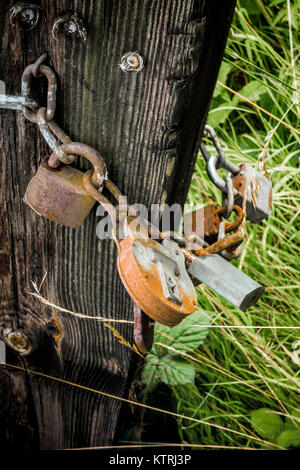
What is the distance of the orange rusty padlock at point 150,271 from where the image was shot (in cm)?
76

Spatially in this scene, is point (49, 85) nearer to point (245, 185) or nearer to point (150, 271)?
point (150, 271)

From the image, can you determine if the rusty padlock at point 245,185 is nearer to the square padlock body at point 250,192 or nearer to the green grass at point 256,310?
the square padlock body at point 250,192

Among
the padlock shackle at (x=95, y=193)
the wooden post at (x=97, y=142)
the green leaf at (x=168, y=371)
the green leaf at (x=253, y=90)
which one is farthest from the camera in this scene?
the green leaf at (x=253, y=90)

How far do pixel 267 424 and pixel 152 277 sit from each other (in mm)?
1190

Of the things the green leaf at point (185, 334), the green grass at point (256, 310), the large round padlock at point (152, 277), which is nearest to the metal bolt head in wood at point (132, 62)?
the large round padlock at point (152, 277)

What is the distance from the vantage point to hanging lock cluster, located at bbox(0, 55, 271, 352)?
768 millimetres

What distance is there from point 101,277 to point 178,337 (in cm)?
82

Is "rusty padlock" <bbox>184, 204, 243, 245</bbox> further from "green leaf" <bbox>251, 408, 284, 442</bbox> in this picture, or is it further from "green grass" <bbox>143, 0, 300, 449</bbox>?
"green leaf" <bbox>251, 408, 284, 442</bbox>

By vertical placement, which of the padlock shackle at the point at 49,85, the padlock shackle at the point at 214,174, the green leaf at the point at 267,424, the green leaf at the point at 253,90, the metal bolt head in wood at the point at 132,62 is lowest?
the green leaf at the point at 267,424

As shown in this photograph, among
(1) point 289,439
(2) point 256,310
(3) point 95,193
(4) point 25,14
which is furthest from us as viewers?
(2) point 256,310

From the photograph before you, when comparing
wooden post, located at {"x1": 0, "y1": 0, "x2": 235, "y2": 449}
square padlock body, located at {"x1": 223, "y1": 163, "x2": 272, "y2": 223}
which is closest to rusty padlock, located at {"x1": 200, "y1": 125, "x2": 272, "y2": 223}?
square padlock body, located at {"x1": 223, "y1": 163, "x2": 272, "y2": 223}

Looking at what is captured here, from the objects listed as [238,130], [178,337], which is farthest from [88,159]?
[238,130]

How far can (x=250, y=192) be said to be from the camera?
108 centimetres

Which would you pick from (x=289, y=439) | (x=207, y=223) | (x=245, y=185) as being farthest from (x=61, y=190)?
(x=289, y=439)
